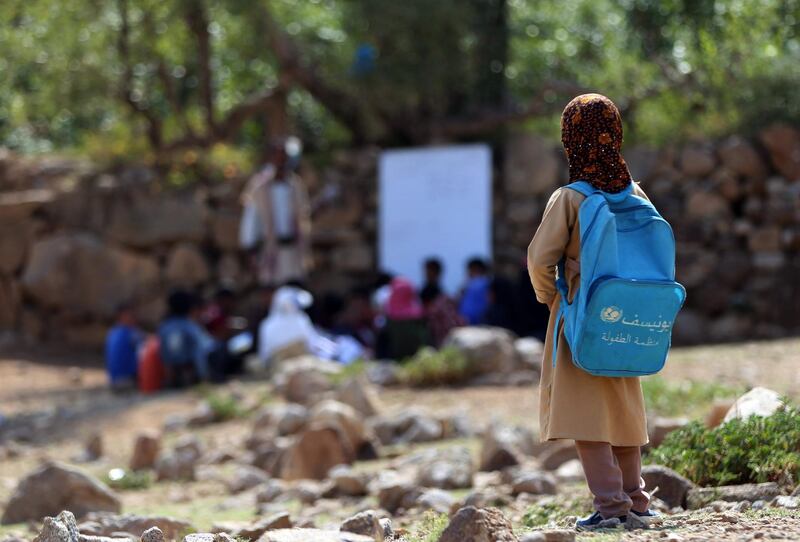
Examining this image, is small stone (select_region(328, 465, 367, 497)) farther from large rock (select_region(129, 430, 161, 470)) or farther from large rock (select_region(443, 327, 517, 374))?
large rock (select_region(443, 327, 517, 374))

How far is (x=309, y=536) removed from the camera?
130 inches

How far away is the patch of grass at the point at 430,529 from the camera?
12.1 feet

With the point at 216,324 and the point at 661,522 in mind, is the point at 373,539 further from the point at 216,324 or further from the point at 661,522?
the point at 216,324

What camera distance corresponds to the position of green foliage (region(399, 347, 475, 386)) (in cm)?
919

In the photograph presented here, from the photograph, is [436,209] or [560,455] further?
[436,209]

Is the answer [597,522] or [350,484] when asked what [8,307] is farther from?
[597,522]

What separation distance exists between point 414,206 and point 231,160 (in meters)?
2.15

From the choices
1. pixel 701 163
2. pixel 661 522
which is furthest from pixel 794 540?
pixel 701 163

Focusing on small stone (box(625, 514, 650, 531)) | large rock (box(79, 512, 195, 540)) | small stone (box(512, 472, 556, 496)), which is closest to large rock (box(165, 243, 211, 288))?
small stone (box(512, 472, 556, 496))

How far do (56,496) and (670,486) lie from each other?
106 inches

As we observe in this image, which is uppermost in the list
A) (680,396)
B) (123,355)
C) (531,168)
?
(531,168)

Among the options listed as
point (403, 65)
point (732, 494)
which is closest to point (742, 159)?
point (403, 65)

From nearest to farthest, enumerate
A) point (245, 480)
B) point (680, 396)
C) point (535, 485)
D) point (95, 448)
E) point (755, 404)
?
1. point (755, 404)
2. point (535, 485)
3. point (245, 480)
4. point (680, 396)
5. point (95, 448)

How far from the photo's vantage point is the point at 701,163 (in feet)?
40.8
